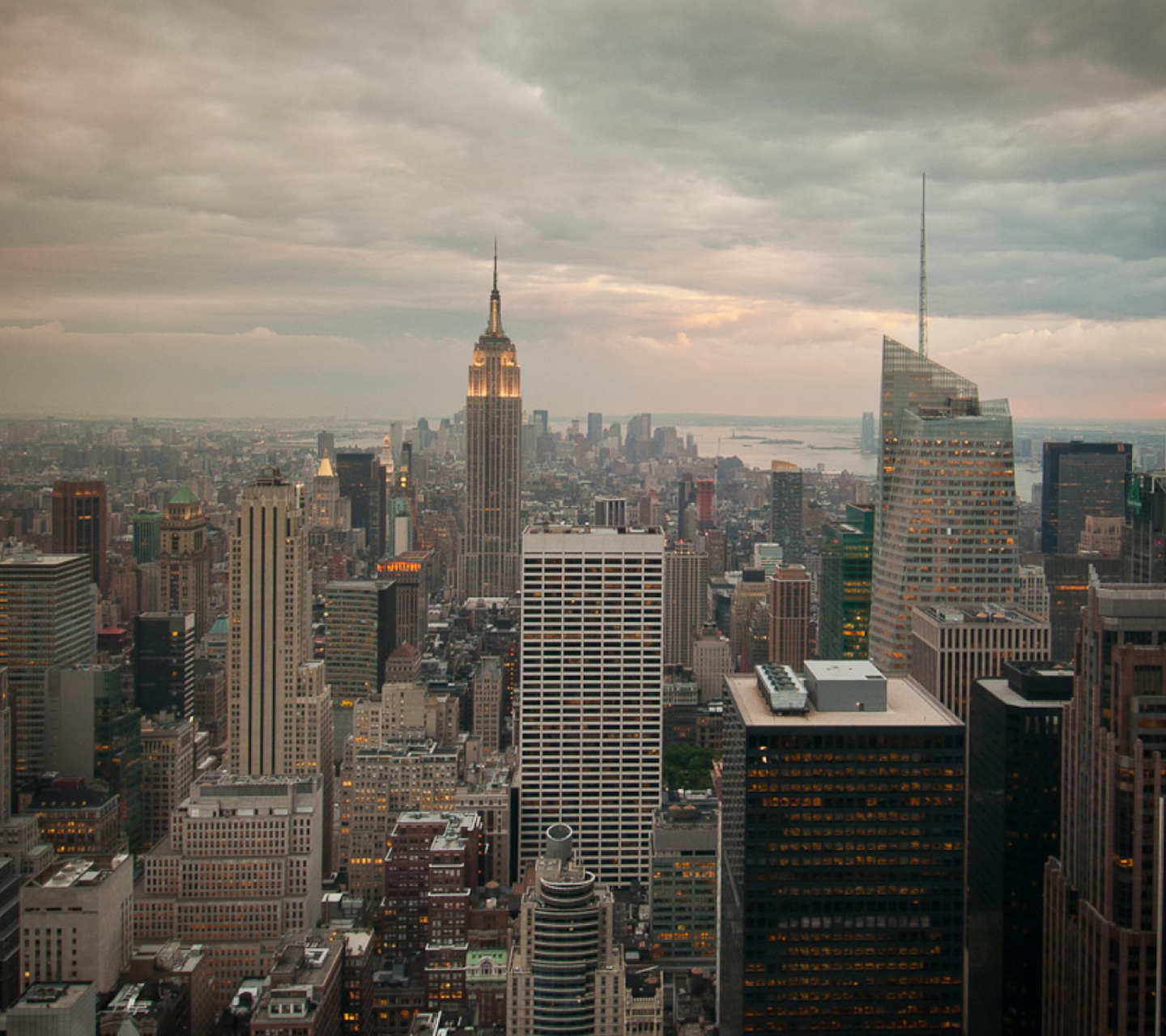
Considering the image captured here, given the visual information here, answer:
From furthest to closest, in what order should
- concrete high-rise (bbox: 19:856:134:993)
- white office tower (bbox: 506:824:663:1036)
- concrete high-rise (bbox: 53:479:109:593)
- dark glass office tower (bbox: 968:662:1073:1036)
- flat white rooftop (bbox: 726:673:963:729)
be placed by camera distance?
concrete high-rise (bbox: 53:479:109:593)
concrete high-rise (bbox: 19:856:134:993)
white office tower (bbox: 506:824:663:1036)
dark glass office tower (bbox: 968:662:1073:1036)
flat white rooftop (bbox: 726:673:963:729)

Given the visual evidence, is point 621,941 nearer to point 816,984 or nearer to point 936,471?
point 816,984

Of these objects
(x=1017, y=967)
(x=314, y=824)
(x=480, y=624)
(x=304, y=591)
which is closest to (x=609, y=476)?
(x=480, y=624)

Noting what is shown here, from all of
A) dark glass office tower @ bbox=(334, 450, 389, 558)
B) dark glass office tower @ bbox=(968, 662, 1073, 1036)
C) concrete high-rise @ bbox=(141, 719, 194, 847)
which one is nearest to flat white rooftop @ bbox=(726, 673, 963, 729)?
dark glass office tower @ bbox=(968, 662, 1073, 1036)

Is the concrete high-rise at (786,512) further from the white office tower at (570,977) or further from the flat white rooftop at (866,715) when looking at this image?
the white office tower at (570,977)

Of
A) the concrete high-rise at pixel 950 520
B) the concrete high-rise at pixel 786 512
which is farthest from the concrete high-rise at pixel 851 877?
the concrete high-rise at pixel 786 512

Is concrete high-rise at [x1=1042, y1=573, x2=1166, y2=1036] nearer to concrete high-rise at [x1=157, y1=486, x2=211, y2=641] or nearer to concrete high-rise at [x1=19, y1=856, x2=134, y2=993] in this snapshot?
concrete high-rise at [x1=19, y1=856, x2=134, y2=993]
